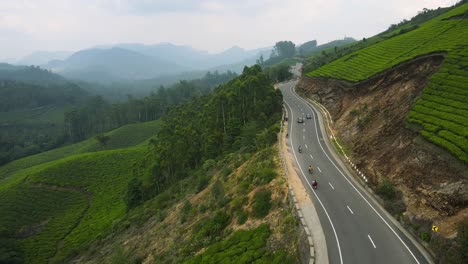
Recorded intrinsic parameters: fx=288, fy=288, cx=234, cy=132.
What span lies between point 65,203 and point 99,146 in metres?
49.7

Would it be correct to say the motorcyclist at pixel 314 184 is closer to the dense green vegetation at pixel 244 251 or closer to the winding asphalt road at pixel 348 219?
the winding asphalt road at pixel 348 219

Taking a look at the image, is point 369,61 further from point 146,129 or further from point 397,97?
point 146,129

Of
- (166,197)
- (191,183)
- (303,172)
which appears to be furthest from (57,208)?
(303,172)

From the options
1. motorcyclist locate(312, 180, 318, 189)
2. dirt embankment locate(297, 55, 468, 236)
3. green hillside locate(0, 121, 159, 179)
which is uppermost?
dirt embankment locate(297, 55, 468, 236)

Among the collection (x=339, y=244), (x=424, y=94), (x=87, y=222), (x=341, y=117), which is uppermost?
(x=424, y=94)

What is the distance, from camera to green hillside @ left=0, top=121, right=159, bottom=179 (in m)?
104

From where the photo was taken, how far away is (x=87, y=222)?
60.6 metres

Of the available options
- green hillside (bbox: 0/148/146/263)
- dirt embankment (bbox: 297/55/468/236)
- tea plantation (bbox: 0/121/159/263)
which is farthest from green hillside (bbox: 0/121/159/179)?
dirt embankment (bbox: 297/55/468/236)

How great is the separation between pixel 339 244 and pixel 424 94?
25017mm

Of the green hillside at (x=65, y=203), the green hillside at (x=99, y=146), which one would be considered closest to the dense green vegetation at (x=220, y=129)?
the green hillside at (x=65, y=203)

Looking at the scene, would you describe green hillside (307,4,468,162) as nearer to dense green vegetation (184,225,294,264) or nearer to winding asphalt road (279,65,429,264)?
winding asphalt road (279,65,429,264)

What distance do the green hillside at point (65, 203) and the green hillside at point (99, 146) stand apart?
28.0 meters

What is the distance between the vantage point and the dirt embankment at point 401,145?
22.5 meters

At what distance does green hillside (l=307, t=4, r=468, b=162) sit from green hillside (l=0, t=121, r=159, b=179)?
81.6 m
